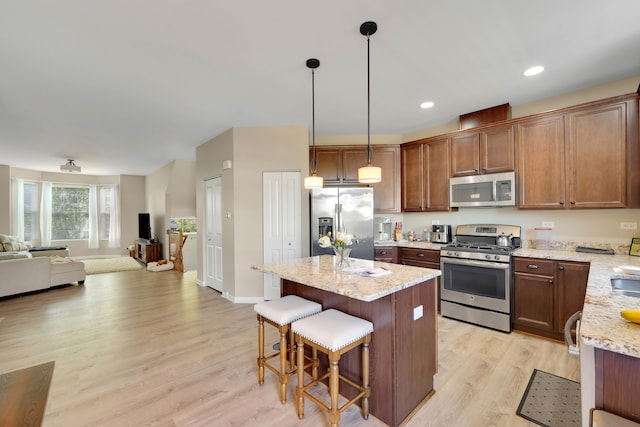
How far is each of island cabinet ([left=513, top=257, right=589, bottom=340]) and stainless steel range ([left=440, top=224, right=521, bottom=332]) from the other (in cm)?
12

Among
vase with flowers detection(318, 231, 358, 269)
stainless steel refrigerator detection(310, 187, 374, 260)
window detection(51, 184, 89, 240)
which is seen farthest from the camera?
window detection(51, 184, 89, 240)

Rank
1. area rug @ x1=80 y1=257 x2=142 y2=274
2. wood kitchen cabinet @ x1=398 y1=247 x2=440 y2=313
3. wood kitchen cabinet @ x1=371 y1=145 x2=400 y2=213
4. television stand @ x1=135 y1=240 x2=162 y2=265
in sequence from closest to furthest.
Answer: wood kitchen cabinet @ x1=398 y1=247 x2=440 y2=313, wood kitchen cabinet @ x1=371 y1=145 x2=400 y2=213, area rug @ x1=80 y1=257 x2=142 y2=274, television stand @ x1=135 y1=240 x2=162 y2=265

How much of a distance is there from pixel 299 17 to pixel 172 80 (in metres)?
1.64

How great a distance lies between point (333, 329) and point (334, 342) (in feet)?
0.34

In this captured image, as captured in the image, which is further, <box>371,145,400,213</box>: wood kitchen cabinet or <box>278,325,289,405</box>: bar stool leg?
<box>371,145,400,213</box>: wood kitchen cabinet

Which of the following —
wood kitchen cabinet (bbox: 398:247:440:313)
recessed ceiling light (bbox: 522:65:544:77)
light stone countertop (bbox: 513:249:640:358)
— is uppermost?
recessed ceiling light (bbox: 522:65:544:77)

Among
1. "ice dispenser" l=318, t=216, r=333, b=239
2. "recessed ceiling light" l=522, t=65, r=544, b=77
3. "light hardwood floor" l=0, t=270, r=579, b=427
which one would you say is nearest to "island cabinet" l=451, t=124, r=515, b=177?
"recessed ceiling light" l=522, t=65, r=544, b=77

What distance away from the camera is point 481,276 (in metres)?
3.25

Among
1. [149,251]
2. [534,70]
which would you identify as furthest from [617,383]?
[149,251]

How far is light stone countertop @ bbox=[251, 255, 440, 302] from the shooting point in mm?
1636

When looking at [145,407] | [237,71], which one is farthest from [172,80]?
[145,407]

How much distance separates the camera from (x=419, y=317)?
1.96 m

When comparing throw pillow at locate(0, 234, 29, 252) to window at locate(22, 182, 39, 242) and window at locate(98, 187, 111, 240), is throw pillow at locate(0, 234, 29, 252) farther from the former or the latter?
window at locate(98, 187, 111, 240)

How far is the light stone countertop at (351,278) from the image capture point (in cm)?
164
